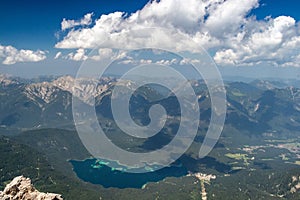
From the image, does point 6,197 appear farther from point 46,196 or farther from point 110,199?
point 110,199

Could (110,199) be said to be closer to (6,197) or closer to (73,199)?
(73,199)

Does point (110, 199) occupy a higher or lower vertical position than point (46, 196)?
lower

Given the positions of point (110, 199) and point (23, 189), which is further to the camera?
point (110, 199)

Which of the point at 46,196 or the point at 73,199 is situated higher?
the point at 46,196

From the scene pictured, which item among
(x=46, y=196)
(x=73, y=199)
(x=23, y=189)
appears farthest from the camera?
(x=73, y=199)

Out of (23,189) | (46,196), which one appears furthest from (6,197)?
(46,196)

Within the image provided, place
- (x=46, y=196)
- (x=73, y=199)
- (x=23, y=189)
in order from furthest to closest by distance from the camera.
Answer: (x=73, y=199) < (x=23, y=189) < (x=46, y=196)
